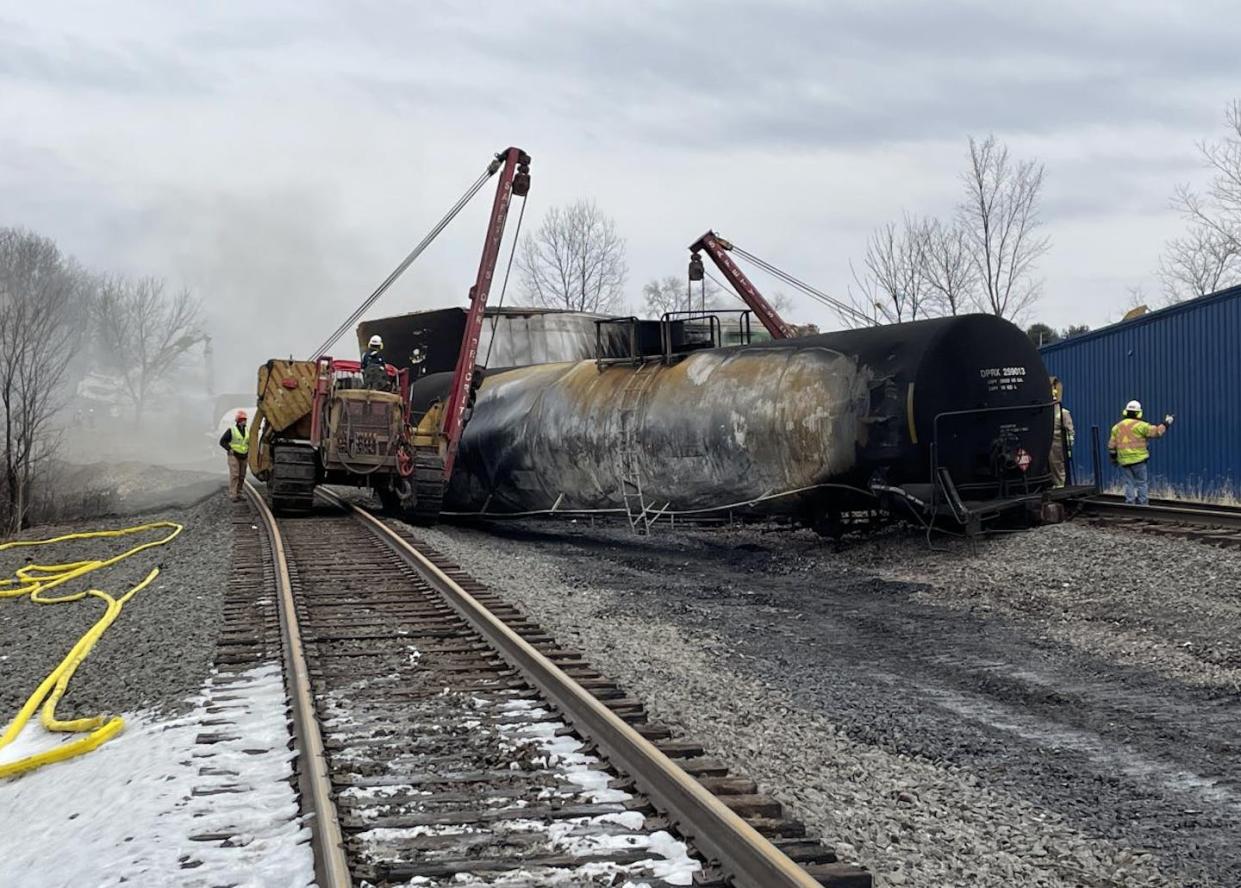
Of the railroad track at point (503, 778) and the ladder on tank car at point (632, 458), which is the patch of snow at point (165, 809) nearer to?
the railroad track at point (503, 778)

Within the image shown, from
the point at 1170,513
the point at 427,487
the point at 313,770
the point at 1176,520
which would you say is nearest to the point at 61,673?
the point at 313,770

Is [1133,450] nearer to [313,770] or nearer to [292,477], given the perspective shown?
[292,477]

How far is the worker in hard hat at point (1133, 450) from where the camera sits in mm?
14680

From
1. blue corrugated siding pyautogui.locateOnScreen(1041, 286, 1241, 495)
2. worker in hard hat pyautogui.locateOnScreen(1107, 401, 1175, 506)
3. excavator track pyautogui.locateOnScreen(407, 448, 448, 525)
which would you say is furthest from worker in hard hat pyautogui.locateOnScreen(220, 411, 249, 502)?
blue corrugated siding pyautogui.locateOnScreen(1041, 286, 1241, 495)

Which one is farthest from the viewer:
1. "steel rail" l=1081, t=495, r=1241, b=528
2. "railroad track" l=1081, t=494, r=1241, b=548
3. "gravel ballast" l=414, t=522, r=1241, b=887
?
"steel rail" l=1081, t=495, r=1241, b=528

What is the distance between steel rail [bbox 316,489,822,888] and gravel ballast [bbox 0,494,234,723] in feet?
6.20

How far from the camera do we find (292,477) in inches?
638

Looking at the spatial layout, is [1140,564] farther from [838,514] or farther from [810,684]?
[810,684]

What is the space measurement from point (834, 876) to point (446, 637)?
457 cm

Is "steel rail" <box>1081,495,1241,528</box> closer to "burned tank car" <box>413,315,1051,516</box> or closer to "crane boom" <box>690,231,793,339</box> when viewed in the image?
"burned tank car" <box>413,315,1051,516</box>

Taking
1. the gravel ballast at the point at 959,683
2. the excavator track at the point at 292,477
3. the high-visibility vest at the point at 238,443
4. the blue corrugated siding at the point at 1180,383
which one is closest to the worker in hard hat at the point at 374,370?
the excavator track at the point at 292,477

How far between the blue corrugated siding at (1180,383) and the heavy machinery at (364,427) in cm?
1195

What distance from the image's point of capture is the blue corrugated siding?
730 inches

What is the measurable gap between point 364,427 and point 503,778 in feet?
41.8
